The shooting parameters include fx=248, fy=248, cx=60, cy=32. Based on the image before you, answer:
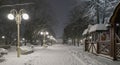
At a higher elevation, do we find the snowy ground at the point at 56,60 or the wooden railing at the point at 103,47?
the wooden railing at the point at 103,47

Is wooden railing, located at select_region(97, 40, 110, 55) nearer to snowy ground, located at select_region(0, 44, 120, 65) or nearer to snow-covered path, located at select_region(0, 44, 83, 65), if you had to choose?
snowy ground, located at select_region(0, 44, 120, 65)

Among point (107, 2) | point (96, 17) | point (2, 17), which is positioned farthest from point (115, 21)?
point (2, 17)

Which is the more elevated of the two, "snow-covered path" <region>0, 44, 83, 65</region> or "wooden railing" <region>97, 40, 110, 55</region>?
"wooden railing" <region>97, 40, 110, 55</region>

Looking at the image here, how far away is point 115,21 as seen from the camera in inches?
747

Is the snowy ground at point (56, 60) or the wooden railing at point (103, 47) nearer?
the snowy ground at point (56, 60)

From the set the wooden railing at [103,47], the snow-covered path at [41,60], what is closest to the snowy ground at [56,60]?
the snow-covered path at [41,60]

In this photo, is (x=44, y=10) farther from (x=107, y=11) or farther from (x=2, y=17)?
(x=107, y=11)

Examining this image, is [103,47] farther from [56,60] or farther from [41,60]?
[41,60]

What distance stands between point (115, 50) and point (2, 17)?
25.7 meters

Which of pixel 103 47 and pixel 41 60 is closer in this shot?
pixel 41 60

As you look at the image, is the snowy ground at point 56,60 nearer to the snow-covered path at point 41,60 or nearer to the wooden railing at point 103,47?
the snow-covered path at point 41,60

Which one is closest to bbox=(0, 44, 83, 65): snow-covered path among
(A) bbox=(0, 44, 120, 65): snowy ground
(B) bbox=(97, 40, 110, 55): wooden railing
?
(A) bbox=(0, 44, 120, 65): snowy ground

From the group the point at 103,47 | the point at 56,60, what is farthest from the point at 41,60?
the point at 103,47

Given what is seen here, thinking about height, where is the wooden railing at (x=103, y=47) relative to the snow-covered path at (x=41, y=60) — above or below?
above
